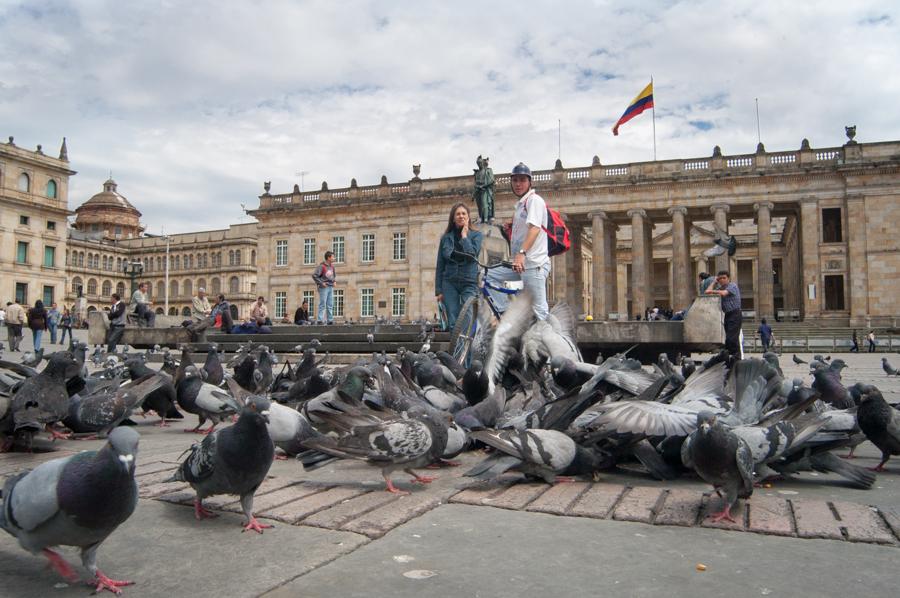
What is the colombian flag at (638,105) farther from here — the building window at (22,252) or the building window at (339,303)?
the building window at (22,252)

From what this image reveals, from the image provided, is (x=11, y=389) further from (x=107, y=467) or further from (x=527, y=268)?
(x=527, y=268)

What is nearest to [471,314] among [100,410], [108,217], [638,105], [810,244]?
[100,410]

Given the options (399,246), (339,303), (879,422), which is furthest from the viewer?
(339,303)

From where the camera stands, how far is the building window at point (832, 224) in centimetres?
4562

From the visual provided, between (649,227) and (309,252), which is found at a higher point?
(649,227)

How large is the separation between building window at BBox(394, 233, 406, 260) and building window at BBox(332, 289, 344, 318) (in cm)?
622

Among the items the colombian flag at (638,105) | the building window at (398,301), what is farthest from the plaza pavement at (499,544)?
the building window at (398,301)

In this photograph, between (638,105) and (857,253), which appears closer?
(638,105)

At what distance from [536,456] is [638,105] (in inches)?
1581

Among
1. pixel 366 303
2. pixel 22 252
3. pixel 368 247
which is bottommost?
pixel 366 303

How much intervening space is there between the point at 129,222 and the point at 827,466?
11545 centimetres

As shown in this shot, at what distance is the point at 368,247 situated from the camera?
5666cm

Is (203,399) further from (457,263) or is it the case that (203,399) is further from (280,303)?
(280,303)

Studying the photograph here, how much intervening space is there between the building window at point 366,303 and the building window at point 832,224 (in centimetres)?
3426
